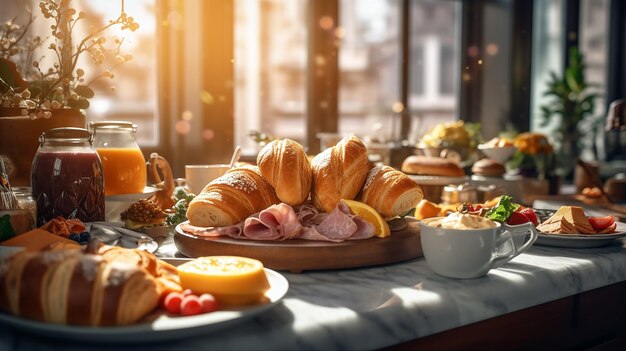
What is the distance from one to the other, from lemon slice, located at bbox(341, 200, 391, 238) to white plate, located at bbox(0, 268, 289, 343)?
0.41 metres

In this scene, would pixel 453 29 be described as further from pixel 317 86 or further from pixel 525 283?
pixel 525 283

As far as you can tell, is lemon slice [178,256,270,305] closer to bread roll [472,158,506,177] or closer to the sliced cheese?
the sliced cheese

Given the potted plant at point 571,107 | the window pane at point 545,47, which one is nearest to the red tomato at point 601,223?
the potted plant at point 571,107

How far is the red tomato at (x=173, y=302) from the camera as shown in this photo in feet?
2.25

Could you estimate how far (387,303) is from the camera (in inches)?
31.0

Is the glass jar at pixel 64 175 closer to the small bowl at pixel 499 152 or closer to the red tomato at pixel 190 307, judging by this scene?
the red tomato at pixel 190 307

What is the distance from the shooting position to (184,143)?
9.30 feet

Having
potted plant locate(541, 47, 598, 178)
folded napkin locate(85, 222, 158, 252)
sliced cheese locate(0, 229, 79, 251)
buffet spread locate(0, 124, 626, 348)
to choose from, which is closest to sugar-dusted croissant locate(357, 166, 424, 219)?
buffet spread locate(0, 124, 626, 348)

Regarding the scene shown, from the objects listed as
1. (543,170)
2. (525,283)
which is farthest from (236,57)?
(525,283)

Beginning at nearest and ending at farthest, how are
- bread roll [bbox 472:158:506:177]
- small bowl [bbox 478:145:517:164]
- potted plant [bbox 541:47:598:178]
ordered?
bread roll [bbox 472:158:506:177] < small bowl [bbox 478:145:517:164] < potted plant [bbox 541:47:598:178]

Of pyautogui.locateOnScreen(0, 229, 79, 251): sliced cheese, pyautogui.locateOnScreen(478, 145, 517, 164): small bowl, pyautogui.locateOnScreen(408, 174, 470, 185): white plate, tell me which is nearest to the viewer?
pyautogui.locateOnScreen(0, 229, 79, 251): sliced cheese

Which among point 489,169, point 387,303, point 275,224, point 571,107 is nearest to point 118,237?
point 275,224

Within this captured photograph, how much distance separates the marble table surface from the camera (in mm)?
660

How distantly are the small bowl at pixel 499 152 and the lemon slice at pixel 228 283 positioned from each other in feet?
4.77
